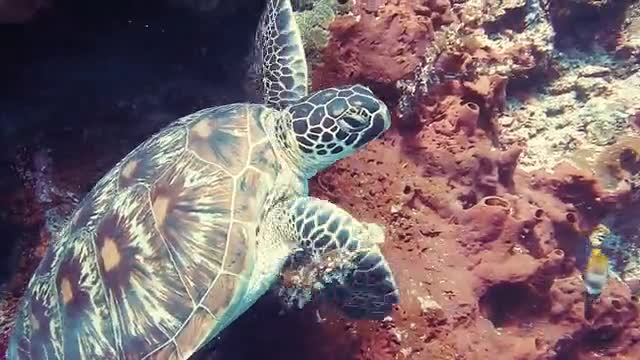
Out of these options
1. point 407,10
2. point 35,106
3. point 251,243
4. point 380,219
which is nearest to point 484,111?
point 407,10

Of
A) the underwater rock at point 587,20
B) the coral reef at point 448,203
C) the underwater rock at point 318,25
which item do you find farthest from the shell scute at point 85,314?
the underwater rock at point 587,20

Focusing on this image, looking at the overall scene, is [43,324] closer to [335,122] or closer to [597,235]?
[335,122]

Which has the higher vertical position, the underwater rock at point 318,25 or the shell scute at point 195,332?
the underwater rock at point 318,25

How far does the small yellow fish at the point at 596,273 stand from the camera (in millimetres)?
3160

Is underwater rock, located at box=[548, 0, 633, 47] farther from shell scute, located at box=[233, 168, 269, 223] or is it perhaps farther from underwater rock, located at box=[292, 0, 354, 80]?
shell scute, located at box=[233, 168, 269, 223]

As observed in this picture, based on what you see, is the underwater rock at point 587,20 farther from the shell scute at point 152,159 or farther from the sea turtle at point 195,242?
the shell scute at point 152,159

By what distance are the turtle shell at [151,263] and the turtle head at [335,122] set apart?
39cm

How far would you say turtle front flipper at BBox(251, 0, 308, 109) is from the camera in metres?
3.15

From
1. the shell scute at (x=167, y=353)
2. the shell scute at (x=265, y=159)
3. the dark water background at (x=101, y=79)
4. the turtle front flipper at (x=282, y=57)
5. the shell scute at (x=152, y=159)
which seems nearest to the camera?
the shell scute at (x=167, y=353)

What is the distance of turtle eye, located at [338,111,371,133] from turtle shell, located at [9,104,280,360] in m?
0.53

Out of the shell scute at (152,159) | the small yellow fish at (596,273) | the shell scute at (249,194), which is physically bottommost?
the small yellow fish at (596,273)

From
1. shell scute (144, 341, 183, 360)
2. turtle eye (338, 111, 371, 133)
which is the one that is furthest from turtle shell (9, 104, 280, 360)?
turtle eye (338, 111, 371, 133)

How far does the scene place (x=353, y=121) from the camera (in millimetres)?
2730

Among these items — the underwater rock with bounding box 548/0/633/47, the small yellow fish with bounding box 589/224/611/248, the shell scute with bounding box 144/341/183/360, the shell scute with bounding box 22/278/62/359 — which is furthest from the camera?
the underwater rock with bounding box 548/0/633/47
